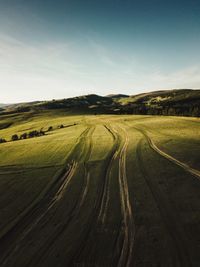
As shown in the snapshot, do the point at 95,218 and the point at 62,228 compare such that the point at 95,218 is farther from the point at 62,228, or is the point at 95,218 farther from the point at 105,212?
the point at 62,228

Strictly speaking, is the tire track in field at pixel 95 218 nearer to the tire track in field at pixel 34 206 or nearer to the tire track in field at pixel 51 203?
the tire track in field at pixel 51 203

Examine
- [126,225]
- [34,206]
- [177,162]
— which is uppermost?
[126,225]

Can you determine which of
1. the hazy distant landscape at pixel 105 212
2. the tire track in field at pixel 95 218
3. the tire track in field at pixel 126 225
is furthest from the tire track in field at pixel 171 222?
the tire track in field at pixel 95 218

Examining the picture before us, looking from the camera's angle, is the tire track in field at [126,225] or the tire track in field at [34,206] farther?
the tire track in field at [34,206]

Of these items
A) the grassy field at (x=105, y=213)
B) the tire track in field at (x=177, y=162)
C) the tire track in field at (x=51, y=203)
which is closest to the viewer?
the grassy field at (x=105, y=213)

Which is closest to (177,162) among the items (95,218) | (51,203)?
(95,218)

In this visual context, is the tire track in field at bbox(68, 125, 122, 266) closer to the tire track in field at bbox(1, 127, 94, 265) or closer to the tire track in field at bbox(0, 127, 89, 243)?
the tire track in field at bbox(1, 127, 94, 265)

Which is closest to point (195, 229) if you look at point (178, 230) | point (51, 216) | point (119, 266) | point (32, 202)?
point (178, 230)

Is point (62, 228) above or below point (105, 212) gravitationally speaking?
below
